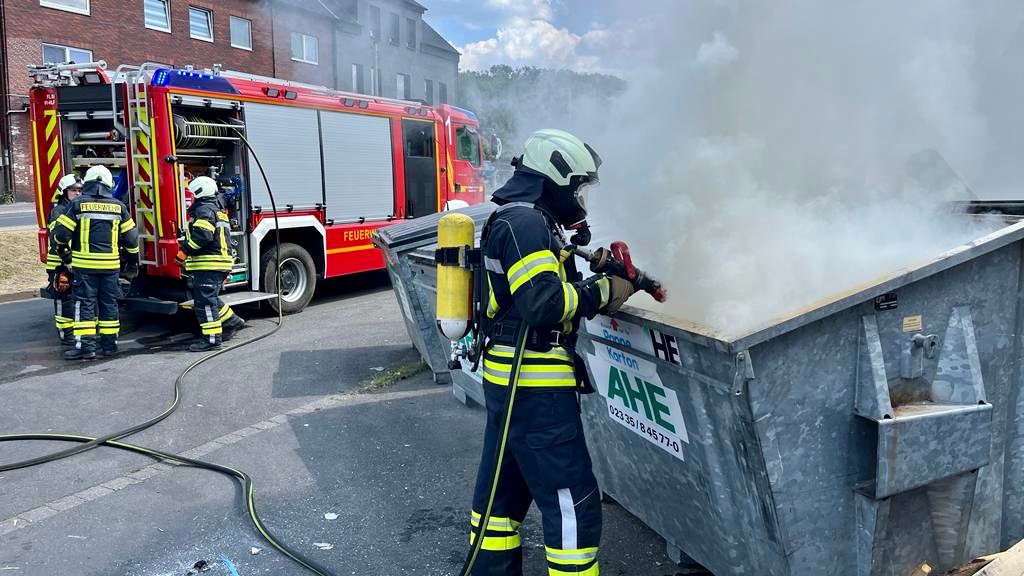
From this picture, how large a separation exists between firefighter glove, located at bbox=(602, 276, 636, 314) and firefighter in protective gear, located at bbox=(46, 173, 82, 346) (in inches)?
244

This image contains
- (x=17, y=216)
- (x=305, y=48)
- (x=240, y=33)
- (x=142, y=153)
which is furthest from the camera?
(x=240, y=33)

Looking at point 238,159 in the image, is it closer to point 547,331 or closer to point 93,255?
point 93,255

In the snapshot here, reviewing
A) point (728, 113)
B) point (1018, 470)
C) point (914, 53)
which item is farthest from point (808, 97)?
point (1018, 470)

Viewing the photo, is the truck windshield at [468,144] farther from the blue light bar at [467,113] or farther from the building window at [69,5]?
the building window at [69,5]

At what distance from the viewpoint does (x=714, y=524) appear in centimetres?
252

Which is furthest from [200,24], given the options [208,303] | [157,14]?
[208,303]

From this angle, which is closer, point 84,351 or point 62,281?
point 84,351

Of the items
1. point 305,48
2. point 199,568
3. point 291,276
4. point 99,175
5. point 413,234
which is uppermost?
point 305,48

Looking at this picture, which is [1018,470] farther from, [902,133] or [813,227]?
[902,133]

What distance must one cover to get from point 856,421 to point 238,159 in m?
7.38

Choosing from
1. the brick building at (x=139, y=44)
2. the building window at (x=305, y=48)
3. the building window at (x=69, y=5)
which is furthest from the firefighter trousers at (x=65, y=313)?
the building window at (x=69, y=5)

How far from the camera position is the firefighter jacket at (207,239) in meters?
7.04

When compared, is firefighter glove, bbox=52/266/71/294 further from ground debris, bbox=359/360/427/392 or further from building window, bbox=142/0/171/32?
building window, bbox=142/0/171/32

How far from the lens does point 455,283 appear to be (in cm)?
272
